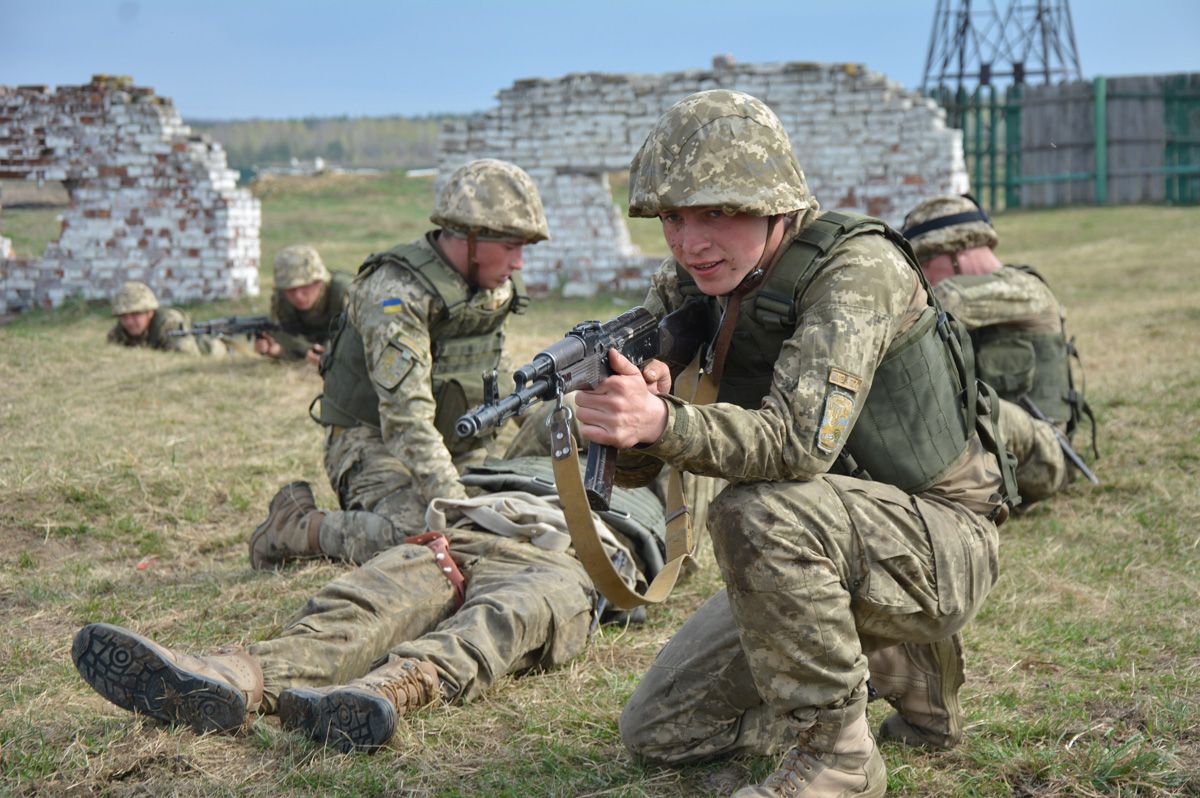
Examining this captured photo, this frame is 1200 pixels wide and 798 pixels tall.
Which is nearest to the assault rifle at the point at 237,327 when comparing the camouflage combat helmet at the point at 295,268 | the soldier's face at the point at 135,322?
the camouflage combat helmet at the point at 295,268

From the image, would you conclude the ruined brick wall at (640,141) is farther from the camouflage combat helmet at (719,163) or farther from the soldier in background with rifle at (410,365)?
the camouflage combat helmet at (719,163)

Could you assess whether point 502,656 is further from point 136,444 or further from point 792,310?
point 136,444

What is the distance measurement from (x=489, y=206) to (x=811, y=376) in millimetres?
2501

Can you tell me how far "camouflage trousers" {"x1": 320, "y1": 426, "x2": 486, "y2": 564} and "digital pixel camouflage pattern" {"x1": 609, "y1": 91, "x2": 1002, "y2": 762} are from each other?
1956 millimetres

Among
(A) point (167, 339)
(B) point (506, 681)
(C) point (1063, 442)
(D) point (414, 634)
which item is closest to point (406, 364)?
(D) point (414, 634)

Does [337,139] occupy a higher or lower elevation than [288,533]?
higher

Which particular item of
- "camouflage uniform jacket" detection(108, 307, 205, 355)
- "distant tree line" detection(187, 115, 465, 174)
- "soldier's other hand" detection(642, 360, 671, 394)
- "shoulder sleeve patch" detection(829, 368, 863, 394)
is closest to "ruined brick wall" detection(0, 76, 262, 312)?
"camouflage uniform jacket" detection(108, 307, 205, 355)

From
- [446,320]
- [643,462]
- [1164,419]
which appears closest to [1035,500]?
[1164,419]

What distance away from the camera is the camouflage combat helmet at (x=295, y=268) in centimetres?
900

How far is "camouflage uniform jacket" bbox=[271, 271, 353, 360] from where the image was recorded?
9.31m

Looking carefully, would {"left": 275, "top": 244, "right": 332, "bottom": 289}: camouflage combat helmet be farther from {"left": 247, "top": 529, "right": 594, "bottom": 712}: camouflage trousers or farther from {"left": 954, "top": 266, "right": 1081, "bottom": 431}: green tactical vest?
{"left": 247, "top": 529, "right": 594, "bottom": 712}: camouflage trousers

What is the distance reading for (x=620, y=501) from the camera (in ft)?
13.9

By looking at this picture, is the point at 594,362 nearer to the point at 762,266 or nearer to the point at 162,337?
Answer: the point at 762,266

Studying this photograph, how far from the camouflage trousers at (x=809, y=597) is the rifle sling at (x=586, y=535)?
7.4 inches
